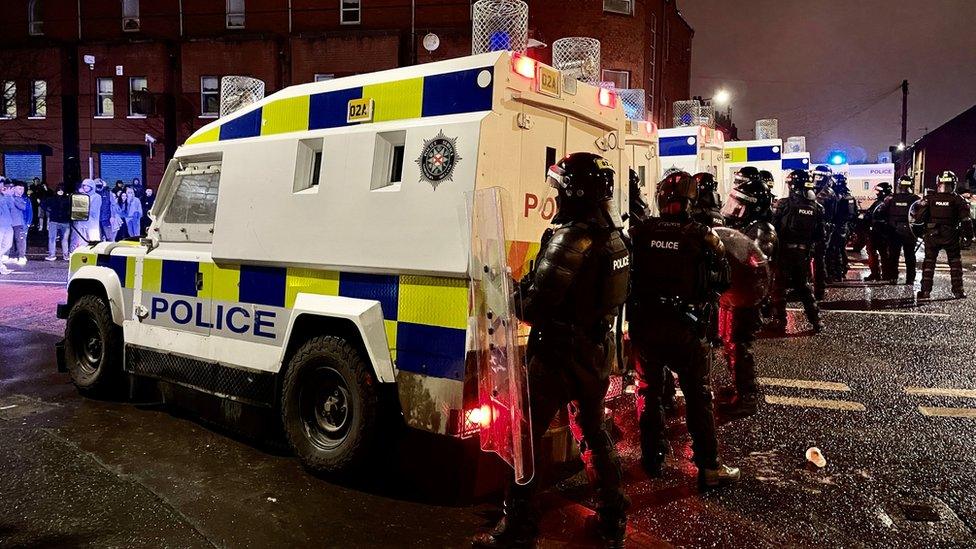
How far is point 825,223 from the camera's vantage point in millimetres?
12352

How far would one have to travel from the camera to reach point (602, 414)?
347cm

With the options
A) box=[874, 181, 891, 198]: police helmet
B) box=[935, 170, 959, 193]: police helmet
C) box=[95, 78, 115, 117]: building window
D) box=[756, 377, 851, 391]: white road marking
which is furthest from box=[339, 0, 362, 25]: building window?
box=[756, 377, 851, 391]: white road marking

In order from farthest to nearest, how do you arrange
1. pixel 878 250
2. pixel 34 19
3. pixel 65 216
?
pixel 34 19 → pixel 65 216 → pixel 878 250

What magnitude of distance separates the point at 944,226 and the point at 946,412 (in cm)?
734

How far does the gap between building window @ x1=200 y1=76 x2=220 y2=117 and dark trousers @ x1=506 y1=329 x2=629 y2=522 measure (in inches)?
1009

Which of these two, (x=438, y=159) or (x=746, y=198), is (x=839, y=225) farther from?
(x=438, y=159)

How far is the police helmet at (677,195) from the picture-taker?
414cm

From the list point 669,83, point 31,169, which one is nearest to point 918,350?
point 669,83

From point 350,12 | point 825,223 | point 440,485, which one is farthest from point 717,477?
point 350,12

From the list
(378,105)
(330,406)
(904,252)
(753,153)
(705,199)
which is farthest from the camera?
(753,153)

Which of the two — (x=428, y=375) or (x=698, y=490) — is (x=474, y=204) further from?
(x=698, y=490)

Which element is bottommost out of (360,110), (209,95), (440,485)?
(440,485)

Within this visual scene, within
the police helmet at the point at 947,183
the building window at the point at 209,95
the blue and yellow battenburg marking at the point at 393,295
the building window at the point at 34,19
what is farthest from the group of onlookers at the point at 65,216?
the police helmet at the point at 947,183

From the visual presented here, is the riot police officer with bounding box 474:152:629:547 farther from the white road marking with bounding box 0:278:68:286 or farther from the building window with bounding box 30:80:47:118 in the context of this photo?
the building window with bounding box 30:80:47:118
